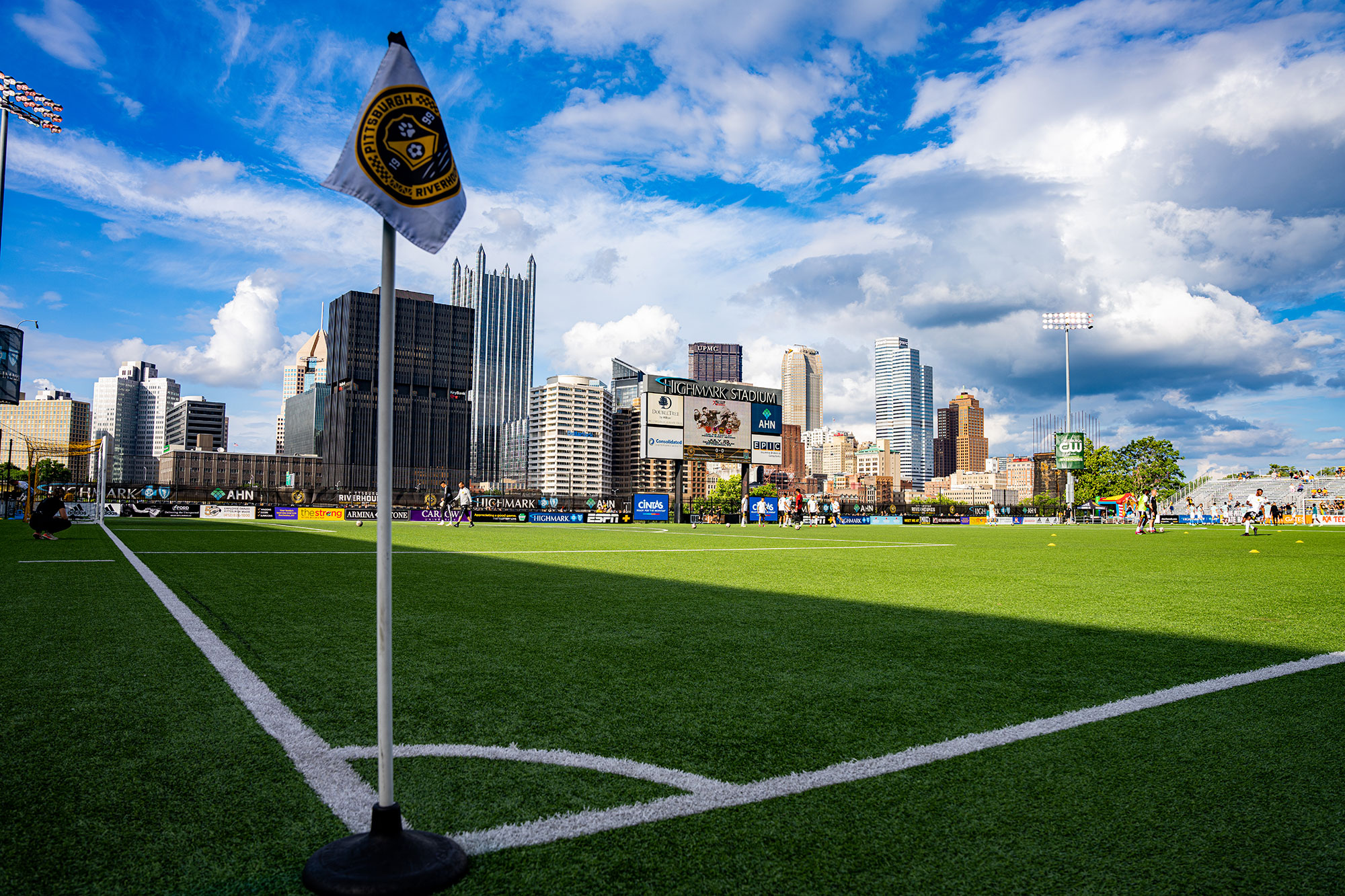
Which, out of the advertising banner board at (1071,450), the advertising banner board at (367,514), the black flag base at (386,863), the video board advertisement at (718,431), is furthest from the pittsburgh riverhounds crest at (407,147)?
the advertising banner board at (1071,450)

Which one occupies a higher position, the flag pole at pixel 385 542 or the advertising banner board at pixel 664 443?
the advertising banner board at pixel 664 443

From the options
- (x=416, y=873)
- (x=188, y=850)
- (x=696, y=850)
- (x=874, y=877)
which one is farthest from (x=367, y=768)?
(x=874, y=877)

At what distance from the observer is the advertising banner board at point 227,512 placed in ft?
135

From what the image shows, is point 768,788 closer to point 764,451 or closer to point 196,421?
point 764,451

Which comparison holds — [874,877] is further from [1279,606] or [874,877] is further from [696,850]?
[1279,606]

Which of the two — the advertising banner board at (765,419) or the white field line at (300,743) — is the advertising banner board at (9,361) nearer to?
the advertising banner board at (765,419)

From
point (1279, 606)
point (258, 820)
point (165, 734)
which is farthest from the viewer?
point (1279, 606)

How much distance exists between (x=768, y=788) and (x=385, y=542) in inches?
58.6

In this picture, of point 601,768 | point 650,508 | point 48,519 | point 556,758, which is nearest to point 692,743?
point 601,768

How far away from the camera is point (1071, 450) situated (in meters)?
61.2

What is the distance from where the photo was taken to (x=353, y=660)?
445cm

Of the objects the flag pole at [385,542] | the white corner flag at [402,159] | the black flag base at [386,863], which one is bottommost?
the black flag base at [386,863]

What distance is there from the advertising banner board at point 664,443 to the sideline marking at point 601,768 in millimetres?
41177

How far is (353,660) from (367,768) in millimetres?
1927
